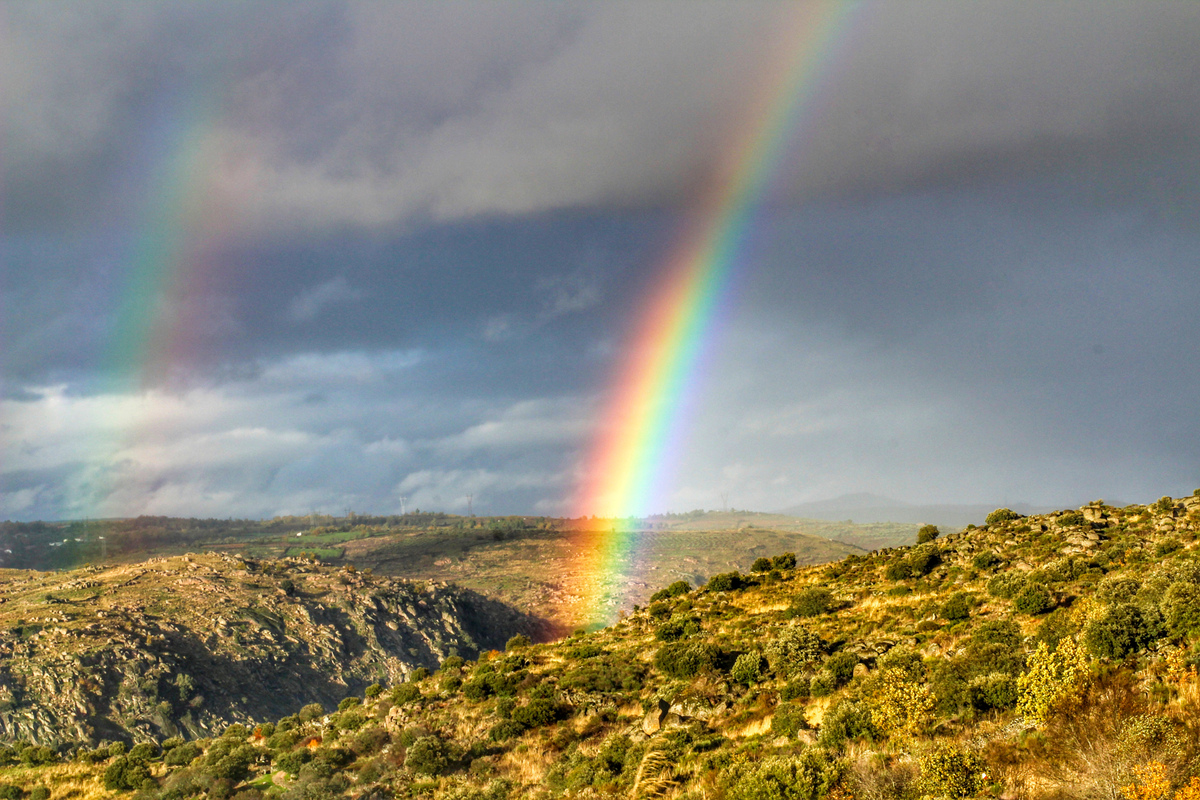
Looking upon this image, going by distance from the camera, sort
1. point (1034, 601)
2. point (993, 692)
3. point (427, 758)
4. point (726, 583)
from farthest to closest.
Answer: point (726, 583)
point (1034, 601)
point (427, 758)
point (993, 692)

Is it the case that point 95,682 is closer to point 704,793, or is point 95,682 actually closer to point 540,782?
point 540,782

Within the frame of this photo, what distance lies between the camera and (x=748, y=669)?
40.3m

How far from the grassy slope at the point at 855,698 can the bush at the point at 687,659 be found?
0.59 ft

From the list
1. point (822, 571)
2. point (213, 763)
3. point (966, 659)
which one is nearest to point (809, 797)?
point (966, 659)

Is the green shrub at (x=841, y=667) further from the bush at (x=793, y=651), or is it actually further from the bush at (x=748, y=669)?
the bush at (x=748, y=669)

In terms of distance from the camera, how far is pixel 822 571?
73625 millimetres

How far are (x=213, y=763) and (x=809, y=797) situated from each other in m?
41.0

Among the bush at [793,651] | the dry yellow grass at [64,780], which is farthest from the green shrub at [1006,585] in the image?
the dry yellow grass at [64,780]

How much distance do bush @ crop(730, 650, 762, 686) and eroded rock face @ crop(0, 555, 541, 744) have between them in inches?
3403

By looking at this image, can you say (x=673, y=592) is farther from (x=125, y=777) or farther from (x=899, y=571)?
(x=125, y=777)

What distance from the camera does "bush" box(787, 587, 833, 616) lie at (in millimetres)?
55188

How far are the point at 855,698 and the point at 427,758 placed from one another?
23.4 metres

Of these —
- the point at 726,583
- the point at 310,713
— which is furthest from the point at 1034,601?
the point at 310,713

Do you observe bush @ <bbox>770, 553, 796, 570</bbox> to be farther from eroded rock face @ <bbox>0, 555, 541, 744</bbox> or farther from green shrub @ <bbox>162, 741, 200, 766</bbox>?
eroded rock face @ <bbox>0, 555, 541, 744</bbox>
